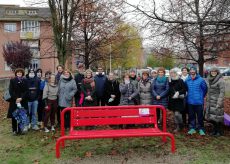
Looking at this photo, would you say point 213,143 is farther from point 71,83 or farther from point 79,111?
point 71,83

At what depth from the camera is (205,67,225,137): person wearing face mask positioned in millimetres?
7203

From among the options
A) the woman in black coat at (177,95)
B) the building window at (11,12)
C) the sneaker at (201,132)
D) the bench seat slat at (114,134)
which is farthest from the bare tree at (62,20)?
the building window at (11,12)

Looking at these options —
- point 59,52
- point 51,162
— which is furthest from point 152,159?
point 59,52

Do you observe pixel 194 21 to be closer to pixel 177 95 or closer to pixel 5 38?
pixel 177 95

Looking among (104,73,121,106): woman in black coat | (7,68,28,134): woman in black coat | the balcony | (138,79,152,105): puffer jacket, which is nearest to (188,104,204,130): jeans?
(138,79,152,105): puffer jacket

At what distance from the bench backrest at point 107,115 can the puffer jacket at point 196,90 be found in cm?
162

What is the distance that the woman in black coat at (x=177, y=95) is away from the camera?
754 centimetres

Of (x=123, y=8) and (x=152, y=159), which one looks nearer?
(x=152, y=159)

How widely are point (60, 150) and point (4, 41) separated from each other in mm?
44666

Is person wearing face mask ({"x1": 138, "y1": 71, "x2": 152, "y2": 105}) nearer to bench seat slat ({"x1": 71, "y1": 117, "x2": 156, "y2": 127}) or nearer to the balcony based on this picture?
bench seat slat ({"x1": 71, "y1": 117, "x2": 156, "y2": 127})

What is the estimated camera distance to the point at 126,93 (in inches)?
314

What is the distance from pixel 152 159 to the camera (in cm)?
574

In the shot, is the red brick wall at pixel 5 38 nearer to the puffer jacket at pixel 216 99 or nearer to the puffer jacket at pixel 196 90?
the puffer jacket at pixel 196 90

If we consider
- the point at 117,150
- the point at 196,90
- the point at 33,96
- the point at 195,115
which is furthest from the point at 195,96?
the point at 33,96
